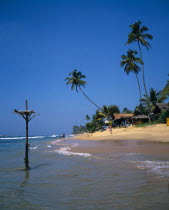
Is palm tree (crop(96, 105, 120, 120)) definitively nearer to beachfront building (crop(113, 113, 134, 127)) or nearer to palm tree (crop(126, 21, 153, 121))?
beachfront building (crop(113, 113, 134, 127))

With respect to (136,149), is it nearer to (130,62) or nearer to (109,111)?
(130,62)

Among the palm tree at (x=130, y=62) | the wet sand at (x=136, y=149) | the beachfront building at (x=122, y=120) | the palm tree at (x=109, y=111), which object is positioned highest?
the palm tree at (x=130, y=62)

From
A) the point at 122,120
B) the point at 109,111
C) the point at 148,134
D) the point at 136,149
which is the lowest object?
the point at 136,149

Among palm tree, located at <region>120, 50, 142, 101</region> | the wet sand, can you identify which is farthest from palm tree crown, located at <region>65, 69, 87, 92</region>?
the wet sand

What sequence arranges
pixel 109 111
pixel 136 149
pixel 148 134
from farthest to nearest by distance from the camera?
1. pixel 109 111
2. pixel 148 134
3. pixel 136 149

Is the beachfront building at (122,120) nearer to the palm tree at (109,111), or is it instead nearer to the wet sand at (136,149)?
the palm tree at (109,111)

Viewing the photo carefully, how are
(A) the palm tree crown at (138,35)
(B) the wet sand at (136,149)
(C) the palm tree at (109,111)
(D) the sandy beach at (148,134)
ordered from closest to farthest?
1. (B) the wet sand at (136,149)
2. (D) the sandy beach at (148,134)
3. (A) the palm tree crown at (138,35)
4. (C) the palm tree at (109,111)

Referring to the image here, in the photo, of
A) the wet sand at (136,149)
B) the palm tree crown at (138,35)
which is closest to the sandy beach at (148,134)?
the wet sand at (136,149)

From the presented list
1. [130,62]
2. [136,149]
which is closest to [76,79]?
[130,62]

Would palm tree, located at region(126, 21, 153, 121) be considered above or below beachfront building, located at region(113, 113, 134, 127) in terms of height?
above

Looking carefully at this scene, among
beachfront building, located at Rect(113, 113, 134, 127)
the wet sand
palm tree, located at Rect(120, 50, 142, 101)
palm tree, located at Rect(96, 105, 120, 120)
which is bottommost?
the wet sand

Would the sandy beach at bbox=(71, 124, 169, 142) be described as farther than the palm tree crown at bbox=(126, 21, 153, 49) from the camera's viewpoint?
No

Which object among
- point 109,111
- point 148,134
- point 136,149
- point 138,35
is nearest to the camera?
point 136,149

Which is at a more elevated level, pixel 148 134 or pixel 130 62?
pixel 130 62
